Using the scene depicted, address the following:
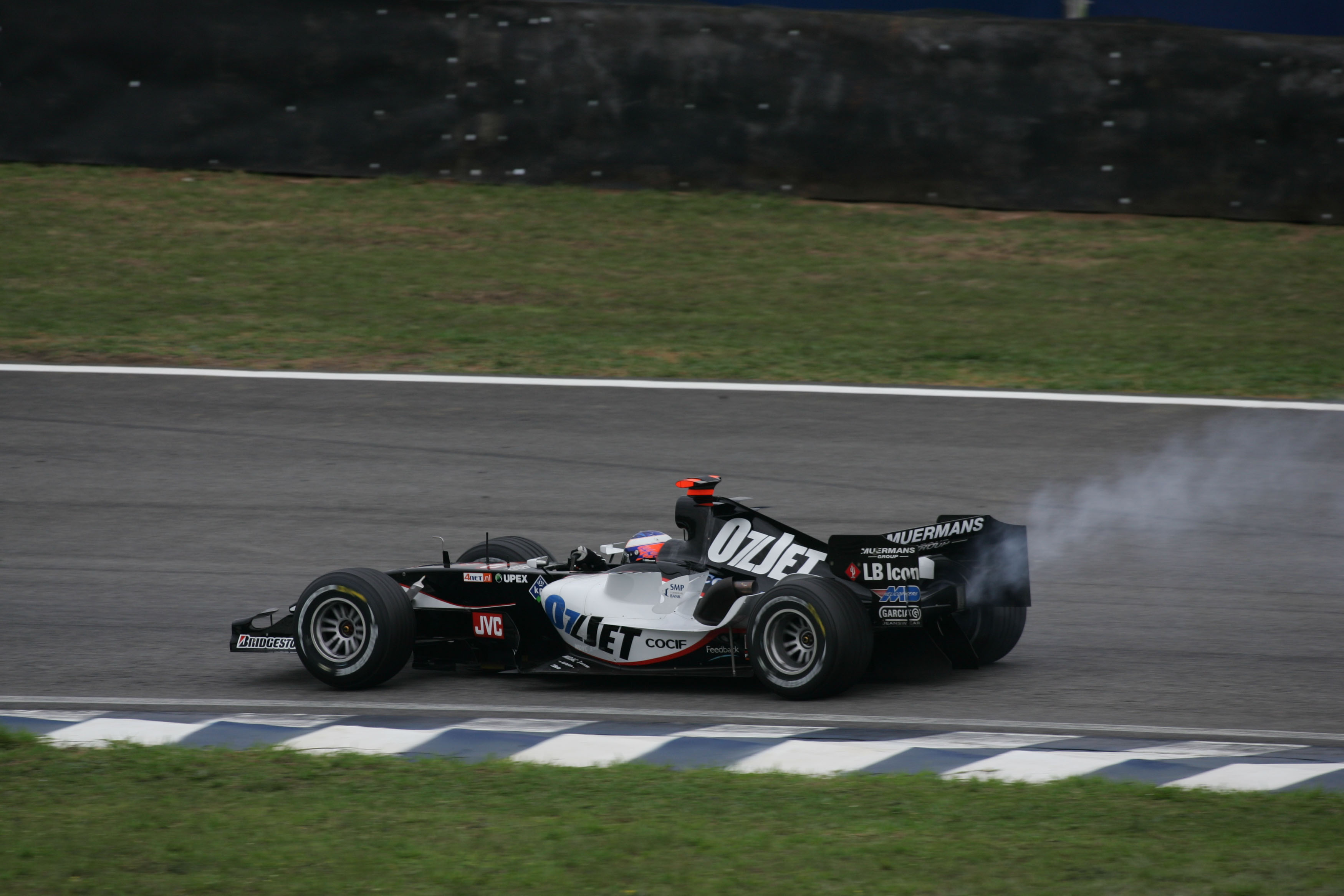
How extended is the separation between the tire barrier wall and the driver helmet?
8762mm

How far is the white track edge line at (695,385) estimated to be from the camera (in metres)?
11.6

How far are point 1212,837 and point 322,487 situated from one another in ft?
21.0

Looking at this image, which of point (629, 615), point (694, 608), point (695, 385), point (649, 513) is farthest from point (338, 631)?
point (695, 385)

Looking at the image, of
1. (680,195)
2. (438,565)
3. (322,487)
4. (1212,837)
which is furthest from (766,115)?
(1212,837)

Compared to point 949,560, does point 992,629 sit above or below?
below

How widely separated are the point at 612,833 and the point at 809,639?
6.44ft

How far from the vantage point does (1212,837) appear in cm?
471

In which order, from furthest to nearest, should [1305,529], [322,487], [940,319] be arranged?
[940,319] < [322,487] < [1305,529]

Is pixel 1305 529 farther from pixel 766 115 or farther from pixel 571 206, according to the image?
pixel 571 206

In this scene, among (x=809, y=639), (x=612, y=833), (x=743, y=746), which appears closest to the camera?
(x=612, y=833)

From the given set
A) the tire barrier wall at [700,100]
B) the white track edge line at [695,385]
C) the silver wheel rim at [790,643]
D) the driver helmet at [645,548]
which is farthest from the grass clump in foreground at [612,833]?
the tire barrier wall at [700,100]

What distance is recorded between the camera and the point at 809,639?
21.6ft

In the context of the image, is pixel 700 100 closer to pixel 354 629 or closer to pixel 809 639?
pixel 354 629

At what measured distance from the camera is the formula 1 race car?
659 cm
